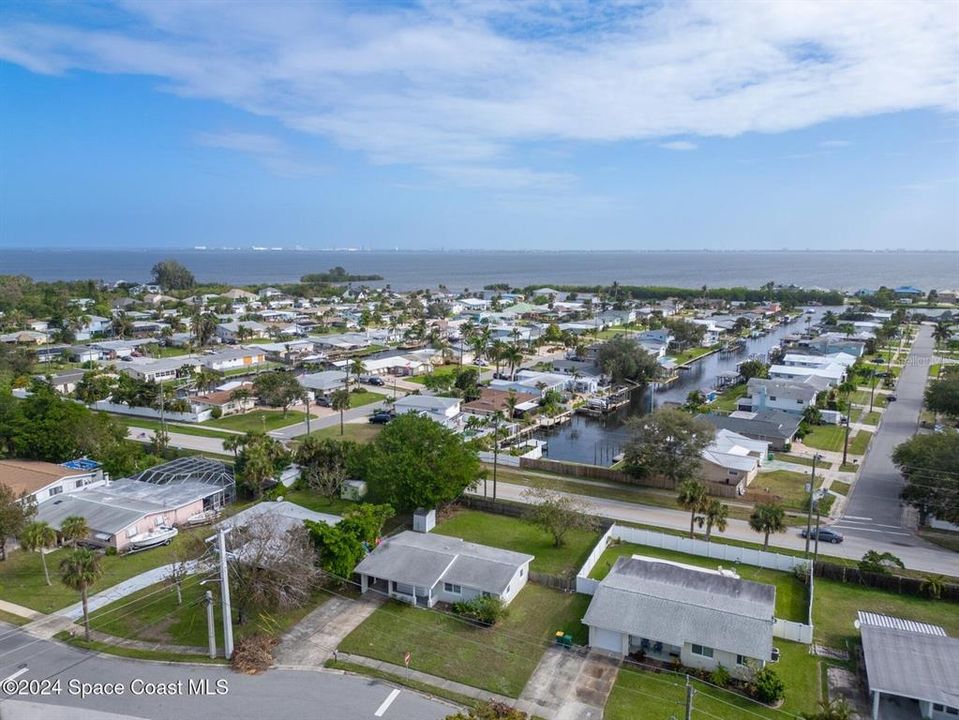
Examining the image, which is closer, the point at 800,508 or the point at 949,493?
the point at 949,493

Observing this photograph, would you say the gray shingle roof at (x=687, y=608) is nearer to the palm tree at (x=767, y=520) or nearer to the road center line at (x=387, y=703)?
the palm tree at (x=767, y=520)

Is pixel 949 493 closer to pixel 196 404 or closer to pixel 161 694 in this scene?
pixel 161 694

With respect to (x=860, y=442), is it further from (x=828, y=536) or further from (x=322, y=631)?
(x=322, y=631)

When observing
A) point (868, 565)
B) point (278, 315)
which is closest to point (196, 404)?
point (868, 565)

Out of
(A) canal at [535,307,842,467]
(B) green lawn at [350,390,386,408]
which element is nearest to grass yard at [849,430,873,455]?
(A) canal at [535,307,842,467]

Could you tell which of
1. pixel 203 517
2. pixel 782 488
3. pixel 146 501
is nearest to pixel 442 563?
pixel 203 517

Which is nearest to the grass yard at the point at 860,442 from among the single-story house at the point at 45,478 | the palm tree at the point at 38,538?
the palm tree at the point at 38,538
